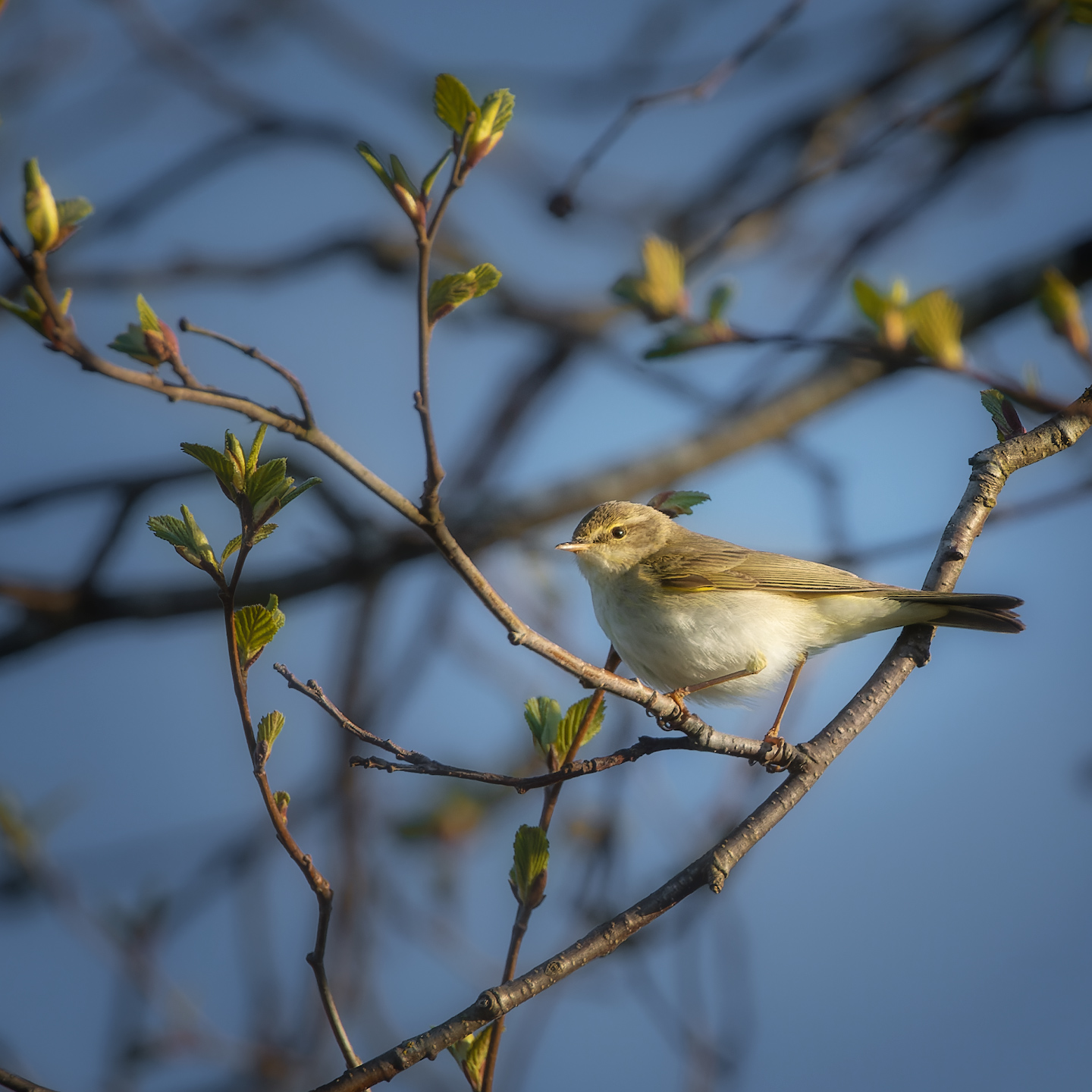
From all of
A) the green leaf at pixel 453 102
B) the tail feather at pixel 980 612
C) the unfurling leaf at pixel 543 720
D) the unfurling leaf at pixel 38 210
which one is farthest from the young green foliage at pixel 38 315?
the tail feather at pixel 980 612

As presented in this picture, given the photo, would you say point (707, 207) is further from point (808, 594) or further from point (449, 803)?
point (449, 803)

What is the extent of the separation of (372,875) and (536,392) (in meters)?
2.75

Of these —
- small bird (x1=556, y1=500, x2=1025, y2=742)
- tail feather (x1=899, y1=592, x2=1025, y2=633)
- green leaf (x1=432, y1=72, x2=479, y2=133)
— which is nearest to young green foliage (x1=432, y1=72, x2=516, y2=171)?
green leaf (x1=432, y1=72, x2=479, y2=133)

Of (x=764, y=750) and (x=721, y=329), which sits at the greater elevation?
(x=721, y=329)

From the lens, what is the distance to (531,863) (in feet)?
5.49

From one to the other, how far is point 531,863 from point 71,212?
1.25 m

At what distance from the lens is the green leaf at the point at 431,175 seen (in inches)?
48.6

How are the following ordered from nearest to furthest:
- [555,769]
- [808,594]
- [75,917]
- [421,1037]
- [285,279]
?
[421,1037], [555,769], [808,594], [75,917], [285,279]

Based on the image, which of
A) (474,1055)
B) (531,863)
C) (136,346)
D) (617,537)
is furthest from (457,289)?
(617,537)

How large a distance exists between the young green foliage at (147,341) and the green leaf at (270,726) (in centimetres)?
58

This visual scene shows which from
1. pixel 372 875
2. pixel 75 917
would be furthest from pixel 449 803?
pixel 75 917

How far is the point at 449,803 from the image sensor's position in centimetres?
420

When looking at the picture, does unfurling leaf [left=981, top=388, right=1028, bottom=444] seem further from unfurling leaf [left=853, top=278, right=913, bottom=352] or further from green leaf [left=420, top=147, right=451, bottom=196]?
green leaf [left=420, top=147, right=451, bottom=196]

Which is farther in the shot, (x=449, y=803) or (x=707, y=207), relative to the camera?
(x=707, y=207)
